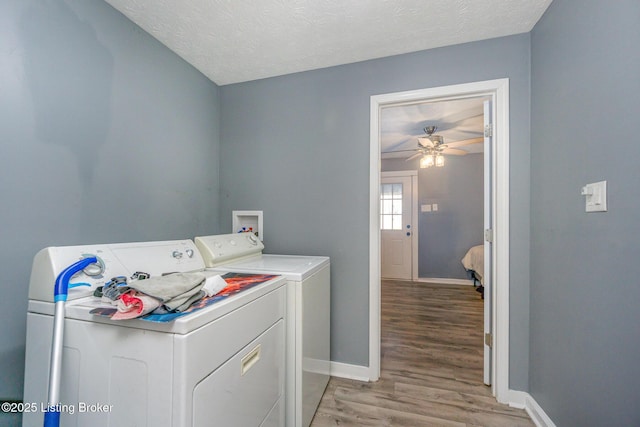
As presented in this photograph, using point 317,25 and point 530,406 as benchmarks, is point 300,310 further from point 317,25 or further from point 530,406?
point 317,25

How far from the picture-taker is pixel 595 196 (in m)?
1.04

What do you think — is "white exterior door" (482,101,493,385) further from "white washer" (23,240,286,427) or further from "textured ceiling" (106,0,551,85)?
"white washer" (23,240,286,427)

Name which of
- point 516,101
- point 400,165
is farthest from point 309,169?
point 400,165

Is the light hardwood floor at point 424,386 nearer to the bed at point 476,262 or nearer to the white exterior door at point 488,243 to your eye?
the white exterior door at point 488,243

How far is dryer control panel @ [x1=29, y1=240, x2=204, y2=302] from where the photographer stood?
0.92 meters

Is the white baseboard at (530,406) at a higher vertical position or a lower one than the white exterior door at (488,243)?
lower

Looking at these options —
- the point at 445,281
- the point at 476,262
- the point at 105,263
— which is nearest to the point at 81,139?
the point at 105,263

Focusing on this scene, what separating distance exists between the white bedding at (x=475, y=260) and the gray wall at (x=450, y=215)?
0.33 metres

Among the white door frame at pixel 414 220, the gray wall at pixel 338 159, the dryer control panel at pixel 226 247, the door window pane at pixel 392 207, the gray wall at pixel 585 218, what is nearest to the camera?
the gray wall at pixel 585 218

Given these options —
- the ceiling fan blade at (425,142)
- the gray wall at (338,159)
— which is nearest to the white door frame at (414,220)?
the ceiling fan blade at (425,142)

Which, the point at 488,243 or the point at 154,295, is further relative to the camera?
the point at 488,243

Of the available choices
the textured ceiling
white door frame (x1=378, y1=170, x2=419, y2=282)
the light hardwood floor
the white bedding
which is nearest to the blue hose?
the light hardwood floor

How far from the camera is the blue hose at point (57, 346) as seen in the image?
0.74 metres

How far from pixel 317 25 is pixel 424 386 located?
2.54m
